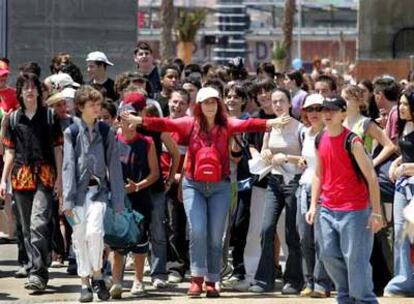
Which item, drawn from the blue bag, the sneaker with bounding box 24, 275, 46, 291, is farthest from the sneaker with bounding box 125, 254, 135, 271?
the blue bag

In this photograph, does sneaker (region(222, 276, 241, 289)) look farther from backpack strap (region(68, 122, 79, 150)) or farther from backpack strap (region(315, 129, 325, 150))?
backpack strap (region(68, 122, 79, 150))

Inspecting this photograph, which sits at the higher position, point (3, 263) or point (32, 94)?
point (32, 94)

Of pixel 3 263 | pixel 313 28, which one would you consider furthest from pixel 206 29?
pixel 3 263

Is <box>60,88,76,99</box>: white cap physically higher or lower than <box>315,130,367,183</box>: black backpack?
higher

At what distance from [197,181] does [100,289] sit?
1.32 meters

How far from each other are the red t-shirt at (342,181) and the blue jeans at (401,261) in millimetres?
1379

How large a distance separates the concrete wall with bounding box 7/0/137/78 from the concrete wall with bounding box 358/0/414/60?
29.7 feet

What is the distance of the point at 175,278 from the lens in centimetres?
1339

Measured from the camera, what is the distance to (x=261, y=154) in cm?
1286

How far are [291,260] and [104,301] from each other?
1.88 meters

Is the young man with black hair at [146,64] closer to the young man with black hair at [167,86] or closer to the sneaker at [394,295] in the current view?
the young man with black hair at [167,86]

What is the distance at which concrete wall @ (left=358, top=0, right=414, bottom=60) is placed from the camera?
1064 inches

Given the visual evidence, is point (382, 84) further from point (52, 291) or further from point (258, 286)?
point (52, 291)

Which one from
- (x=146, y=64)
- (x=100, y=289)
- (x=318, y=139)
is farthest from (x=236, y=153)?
(x=146, y=64)
